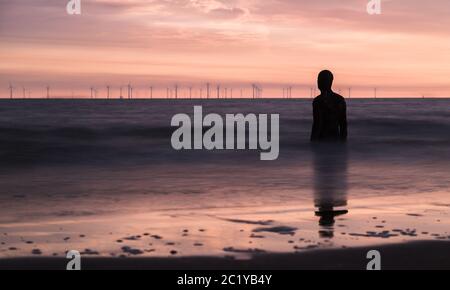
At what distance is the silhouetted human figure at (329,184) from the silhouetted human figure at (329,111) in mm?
601

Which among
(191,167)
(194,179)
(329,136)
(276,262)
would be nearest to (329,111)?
(329,136)

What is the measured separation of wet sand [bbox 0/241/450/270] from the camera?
23.0ft

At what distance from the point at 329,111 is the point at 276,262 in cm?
1213

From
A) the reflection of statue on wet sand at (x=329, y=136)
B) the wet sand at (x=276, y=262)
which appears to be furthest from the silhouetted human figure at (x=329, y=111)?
the wet sand at (x=276, y=262)

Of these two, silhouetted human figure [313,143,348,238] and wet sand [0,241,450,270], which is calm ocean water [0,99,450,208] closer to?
silhouetted human figure [313,143,348,238]

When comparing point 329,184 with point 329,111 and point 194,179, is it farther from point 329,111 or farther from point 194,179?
point 329,111

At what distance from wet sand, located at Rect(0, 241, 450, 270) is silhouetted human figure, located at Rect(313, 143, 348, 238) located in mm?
1087

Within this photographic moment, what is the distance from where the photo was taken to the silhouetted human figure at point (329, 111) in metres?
18.6

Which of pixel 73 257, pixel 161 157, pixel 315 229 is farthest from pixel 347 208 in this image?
pixel 161 157

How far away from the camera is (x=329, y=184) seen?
578 inches

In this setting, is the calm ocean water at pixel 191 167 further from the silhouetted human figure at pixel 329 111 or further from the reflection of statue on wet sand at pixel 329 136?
the silhouetted human figure at pixel 329 111

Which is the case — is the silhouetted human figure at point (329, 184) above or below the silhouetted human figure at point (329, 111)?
below

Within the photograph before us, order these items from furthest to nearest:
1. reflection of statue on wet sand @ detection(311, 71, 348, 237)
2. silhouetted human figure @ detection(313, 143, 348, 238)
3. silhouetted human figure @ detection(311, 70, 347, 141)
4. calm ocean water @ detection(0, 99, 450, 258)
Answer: silhouetted human figure @ detection(311, 70, 347, 141), reflection of statue on wet sand @ detection(311, 71, 348, 237), calm ocean water @ detection(0, 99, 450, 258), silhouetted human figure @ detection(313, 143, 348, 238)

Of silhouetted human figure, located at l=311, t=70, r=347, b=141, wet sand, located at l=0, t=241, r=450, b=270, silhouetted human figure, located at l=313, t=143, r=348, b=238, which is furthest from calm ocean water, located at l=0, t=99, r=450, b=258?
wet sand, located at l=0, t=241, r=450, b=270
